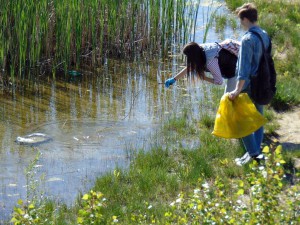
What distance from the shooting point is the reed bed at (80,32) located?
947cm

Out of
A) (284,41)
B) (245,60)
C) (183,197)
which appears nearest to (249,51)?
(245,60)

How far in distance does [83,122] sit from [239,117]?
269 centimetres

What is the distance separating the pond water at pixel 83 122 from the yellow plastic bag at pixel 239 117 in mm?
1200

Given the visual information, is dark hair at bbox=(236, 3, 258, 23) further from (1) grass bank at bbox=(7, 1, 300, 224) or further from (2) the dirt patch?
(2) the dirt patch

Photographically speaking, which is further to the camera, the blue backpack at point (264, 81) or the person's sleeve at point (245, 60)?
the blue backpack at point (264, 81)

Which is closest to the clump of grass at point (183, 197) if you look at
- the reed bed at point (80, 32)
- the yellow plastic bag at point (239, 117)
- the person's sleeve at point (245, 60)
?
the yellow plastic bag at point (239, 117)

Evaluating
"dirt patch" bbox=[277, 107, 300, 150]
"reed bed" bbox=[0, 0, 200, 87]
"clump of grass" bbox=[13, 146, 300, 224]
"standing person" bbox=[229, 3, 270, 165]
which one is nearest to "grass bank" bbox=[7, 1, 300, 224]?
"clump of grass" bbox=[13, 146, 300, 224]

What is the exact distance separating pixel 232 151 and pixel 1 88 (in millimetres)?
3982

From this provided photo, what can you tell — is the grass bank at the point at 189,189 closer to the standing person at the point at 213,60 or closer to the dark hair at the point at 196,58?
the standing person at the point at 213,60

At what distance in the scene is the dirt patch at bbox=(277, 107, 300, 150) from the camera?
7109 mm

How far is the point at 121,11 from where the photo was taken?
10.9 meters

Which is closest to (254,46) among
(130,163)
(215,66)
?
(215,66)

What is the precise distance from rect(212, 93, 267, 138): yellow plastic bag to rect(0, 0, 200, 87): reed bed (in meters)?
3.86

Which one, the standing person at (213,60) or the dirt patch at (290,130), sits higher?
the standing person at (213,60)
